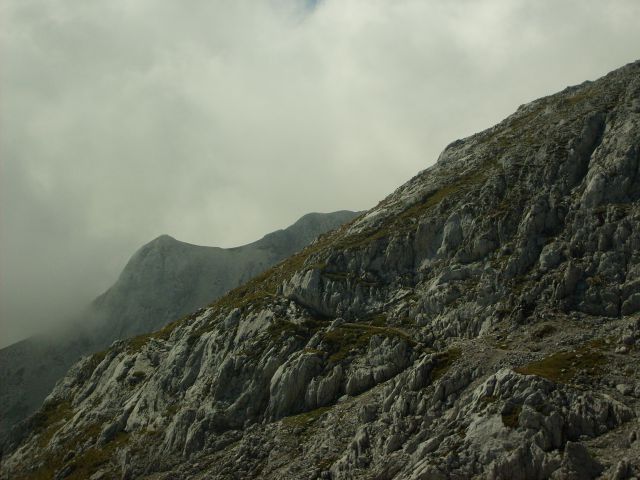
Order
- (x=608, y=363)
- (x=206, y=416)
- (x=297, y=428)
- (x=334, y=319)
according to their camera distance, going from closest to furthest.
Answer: (x=608, y=363) < (x=297, y=428) < (x=206, y=416) < (x=334, y=319)

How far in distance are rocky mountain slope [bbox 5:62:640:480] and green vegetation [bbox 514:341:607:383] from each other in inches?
14.9

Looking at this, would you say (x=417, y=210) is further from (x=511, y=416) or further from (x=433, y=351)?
(x=511, y=416)

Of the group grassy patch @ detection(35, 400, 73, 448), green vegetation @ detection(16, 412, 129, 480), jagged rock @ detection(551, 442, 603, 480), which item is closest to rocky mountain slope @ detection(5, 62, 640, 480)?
jagged rock @ detection(551, 442, 603, 480)

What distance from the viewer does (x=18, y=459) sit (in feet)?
465

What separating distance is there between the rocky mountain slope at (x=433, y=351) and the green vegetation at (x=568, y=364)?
0.38 meters

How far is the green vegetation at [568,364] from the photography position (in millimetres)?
70062

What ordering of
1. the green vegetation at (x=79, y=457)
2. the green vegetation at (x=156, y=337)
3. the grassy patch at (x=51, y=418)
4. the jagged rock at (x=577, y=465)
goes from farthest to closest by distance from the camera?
1. the green vegetation at (x=156, y=337)
2. the grassy patch at (x=51, y=418)
3. the green vegetation at (x=79, y=457)
4. the jagged rock at (x=577, y=465)

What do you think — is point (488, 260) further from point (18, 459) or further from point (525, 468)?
point (18, 459)

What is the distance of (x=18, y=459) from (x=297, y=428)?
90.5 metres

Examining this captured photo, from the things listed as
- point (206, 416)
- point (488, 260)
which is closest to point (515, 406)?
point (488, 260)

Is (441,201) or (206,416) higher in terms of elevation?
(441,201)

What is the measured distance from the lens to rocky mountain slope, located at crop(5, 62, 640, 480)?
206 ft

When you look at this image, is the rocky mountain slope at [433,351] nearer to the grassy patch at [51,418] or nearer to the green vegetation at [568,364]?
the green vegetation at [568,364]

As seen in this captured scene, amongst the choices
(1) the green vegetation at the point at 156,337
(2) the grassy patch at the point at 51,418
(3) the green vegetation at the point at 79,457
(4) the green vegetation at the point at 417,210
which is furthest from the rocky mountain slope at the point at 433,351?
(1) the green vegetation at the point at 156,337
